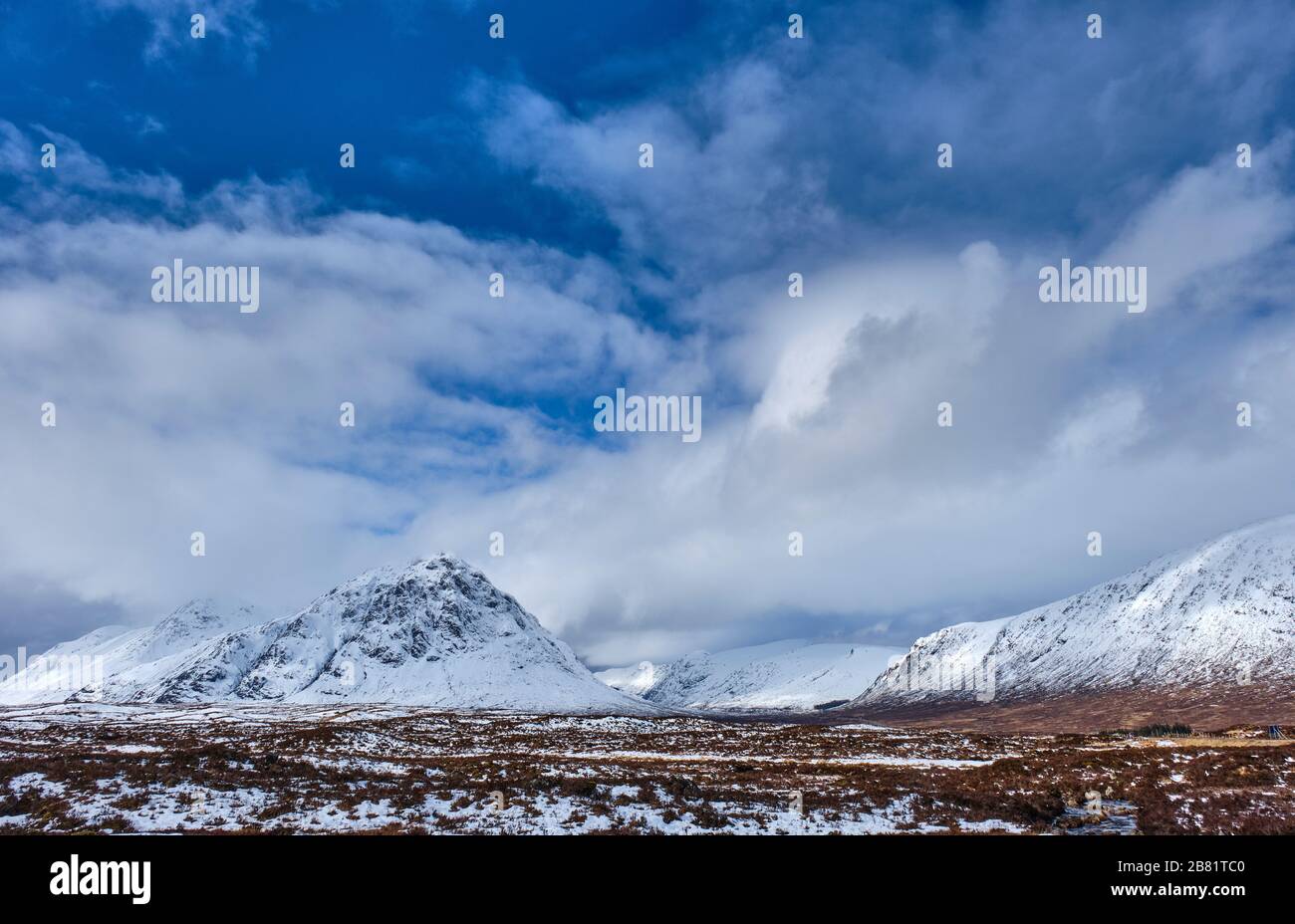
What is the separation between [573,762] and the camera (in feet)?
147

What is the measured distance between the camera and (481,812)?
27625mm

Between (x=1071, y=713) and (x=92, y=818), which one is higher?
(x=92, y=818)

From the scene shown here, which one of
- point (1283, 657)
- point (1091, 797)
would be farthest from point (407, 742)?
point (1283, 657)

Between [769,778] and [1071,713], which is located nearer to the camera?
[769,778]

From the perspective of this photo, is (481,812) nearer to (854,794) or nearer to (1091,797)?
(854,794)

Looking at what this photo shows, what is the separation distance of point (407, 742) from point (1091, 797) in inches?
2146
